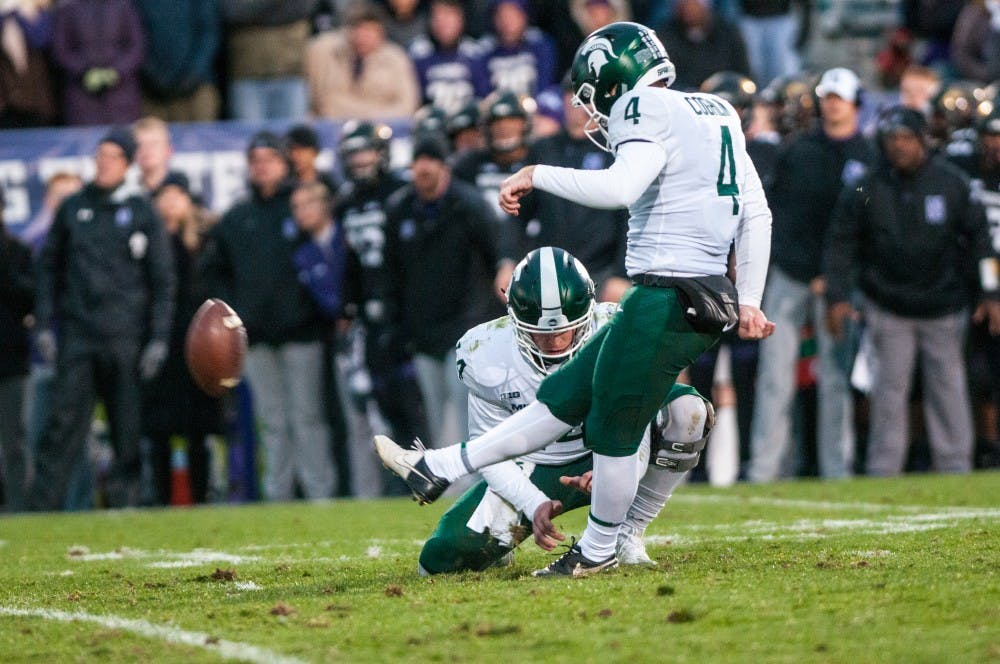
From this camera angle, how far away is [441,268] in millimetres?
9258

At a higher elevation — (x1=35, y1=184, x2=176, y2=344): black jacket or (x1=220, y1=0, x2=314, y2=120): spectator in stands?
(x1=220, y1=0, x2=314, y2=120): spectator in stands

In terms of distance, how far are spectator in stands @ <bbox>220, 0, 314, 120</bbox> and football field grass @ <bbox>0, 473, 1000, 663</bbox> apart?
193 inches

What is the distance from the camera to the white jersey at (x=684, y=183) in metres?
4.74

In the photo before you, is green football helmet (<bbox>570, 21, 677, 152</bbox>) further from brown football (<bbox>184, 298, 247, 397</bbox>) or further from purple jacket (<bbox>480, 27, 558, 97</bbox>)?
purple jacket (<bbox>480, 27, 558, 97</bbox>)

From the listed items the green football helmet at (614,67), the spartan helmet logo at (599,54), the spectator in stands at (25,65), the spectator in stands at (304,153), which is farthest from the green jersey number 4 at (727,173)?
the spectator in stands at (25,65)

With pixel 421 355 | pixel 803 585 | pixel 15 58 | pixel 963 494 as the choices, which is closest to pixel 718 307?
pixel 803 585

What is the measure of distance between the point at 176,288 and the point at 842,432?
3.97 metres

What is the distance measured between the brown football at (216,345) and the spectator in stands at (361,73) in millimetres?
4661

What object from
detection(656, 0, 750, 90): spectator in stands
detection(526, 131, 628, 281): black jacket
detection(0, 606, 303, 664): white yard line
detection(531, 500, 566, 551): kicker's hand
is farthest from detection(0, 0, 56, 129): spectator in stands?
detection(531, 500, 566, 551): kicker's hand

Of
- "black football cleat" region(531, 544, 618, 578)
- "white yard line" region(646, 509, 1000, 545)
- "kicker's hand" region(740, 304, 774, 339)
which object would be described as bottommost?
"white yard line" region(646, 509, 1000, 545)

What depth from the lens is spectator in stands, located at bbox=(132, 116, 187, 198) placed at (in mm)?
10492

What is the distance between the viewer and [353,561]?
5.88 meters

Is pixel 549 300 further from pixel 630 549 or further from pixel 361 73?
pixel 361 73

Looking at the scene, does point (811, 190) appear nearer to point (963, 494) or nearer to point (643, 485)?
point (963, 494)
